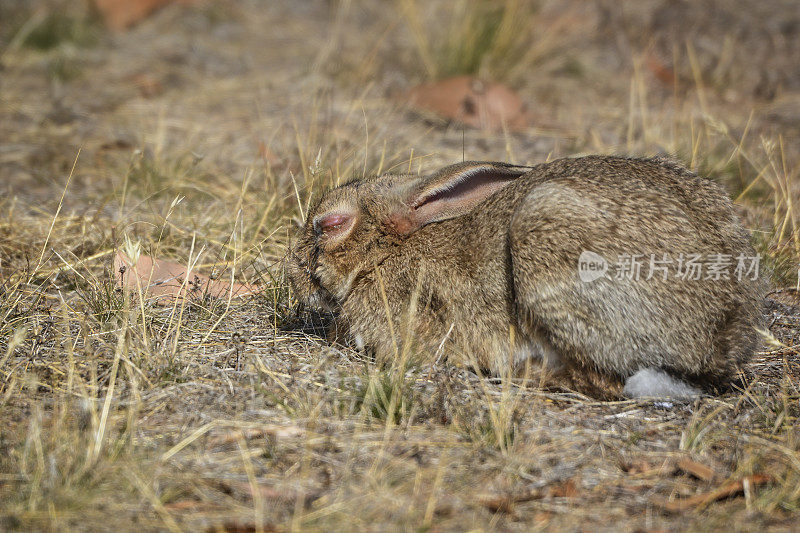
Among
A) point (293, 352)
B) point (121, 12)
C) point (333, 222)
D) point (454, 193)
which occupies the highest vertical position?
point (121, 12)

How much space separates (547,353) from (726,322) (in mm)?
753

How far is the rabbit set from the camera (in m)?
3.42

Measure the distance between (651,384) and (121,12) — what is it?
28.3 ft

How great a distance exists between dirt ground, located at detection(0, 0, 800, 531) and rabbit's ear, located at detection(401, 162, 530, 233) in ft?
2.36

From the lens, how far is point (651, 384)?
3.51 m

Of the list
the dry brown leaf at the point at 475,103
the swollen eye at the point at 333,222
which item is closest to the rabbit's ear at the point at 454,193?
the swollen eye at the point at 333,222

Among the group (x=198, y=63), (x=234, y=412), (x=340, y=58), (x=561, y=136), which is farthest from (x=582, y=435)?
(x=198, y=63)

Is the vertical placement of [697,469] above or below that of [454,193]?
below

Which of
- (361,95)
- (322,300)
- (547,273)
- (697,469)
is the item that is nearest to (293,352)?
(322,300)

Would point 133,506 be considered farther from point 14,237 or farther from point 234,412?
point 14,237

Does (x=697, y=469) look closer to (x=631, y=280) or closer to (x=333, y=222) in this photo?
(x=631, y=280)

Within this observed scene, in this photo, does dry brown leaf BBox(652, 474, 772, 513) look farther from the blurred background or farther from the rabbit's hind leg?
the blurred background

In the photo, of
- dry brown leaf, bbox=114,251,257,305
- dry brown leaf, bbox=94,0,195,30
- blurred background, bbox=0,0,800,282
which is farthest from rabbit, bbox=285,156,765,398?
dry brown leaf, bbox=94,0,195,30

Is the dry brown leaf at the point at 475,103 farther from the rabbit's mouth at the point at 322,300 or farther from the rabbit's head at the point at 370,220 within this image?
the rabbit's mouth at the point at 322,300
